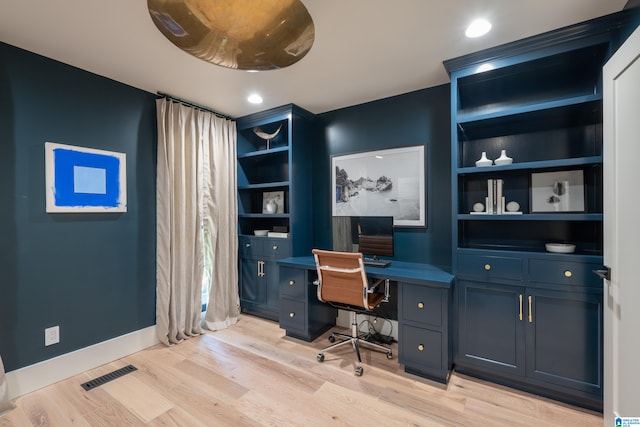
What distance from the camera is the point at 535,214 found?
1.99 metres

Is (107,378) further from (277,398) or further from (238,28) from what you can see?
(238,28)

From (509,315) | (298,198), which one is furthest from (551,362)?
(298,198)

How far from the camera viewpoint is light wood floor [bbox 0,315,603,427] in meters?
1.70

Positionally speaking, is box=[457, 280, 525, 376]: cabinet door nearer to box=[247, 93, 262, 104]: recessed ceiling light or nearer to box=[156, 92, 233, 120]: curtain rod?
box=[247, 93, 262, 104]: recessed ceiling light

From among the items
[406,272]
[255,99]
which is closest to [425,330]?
[406,272]

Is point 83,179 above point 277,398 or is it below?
above

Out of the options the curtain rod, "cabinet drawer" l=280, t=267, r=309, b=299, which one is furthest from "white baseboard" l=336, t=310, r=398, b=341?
the curtain rod

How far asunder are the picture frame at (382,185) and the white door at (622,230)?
1.30m

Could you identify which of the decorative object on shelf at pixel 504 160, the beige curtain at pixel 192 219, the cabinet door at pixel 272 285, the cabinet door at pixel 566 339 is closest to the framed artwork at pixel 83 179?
the beige curtain at pixel 192 219

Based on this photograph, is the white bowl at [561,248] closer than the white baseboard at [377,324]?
Yes

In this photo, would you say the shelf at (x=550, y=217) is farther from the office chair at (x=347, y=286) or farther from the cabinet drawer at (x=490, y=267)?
the office chair at (x=347, y=286)

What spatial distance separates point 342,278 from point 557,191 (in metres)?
1.77

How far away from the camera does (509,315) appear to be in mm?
1960

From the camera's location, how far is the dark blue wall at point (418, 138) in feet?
8.36
